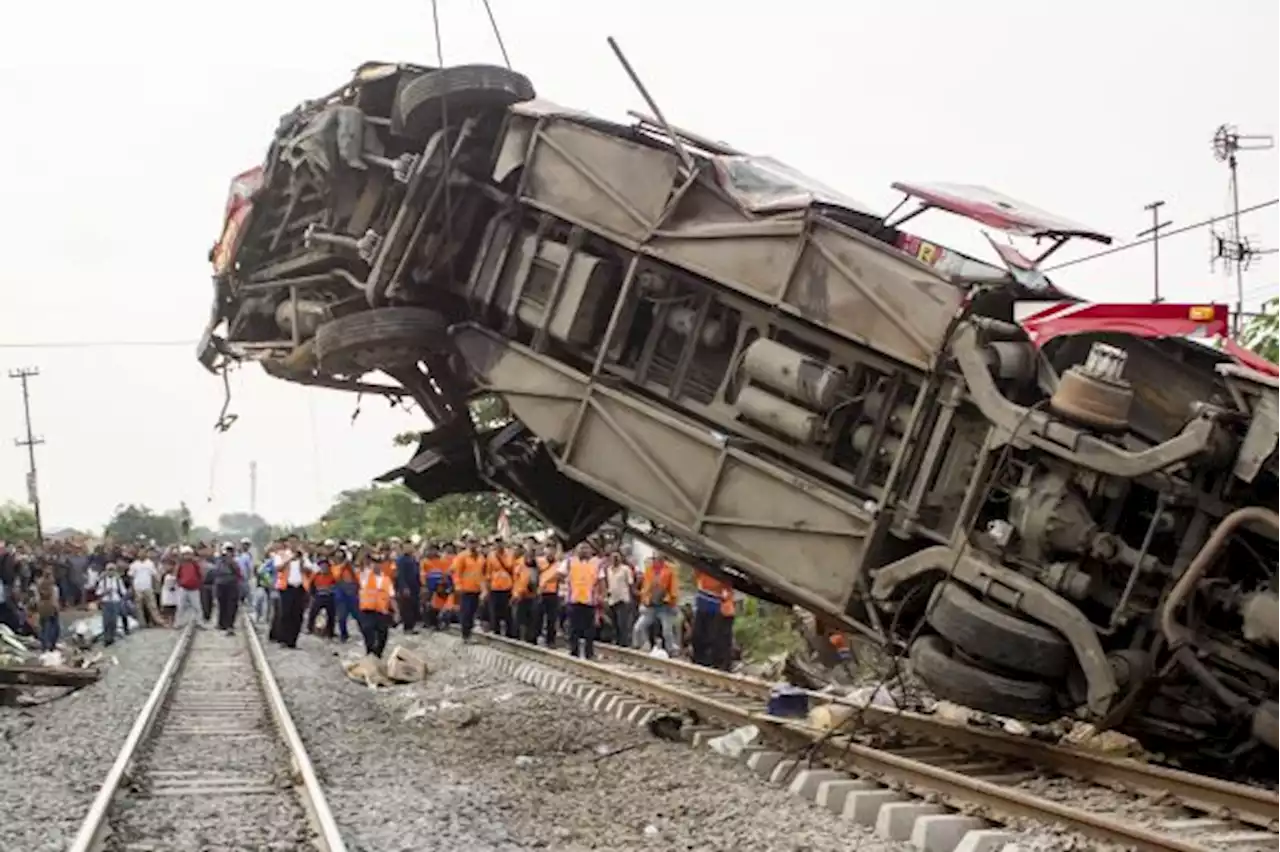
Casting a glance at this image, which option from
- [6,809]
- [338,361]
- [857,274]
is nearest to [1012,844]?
[857,274]

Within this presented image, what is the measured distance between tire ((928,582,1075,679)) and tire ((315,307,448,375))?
440 cm

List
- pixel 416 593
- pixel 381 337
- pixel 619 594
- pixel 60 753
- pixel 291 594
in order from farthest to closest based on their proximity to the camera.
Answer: pixel 416 593, pixel 291 594, pixel 619 594, pixel 60 753, pixel 381 337

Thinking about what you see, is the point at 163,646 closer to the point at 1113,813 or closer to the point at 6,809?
the point at 6,809

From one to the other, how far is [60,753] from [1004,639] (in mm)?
6701

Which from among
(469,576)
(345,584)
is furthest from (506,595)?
(345,584)

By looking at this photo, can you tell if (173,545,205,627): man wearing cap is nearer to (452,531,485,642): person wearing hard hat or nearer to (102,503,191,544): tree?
(452,531,485,642): person wearing hard hat

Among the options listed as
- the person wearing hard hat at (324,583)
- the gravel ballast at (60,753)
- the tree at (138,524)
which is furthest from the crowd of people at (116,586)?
the tree at (138,524)

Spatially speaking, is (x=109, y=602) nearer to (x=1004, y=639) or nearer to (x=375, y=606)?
(x=375, y=606)

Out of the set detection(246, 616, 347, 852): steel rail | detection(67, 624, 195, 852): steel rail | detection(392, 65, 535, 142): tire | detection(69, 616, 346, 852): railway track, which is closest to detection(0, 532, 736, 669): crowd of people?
detection(67, 624, 195, 852): steel rail

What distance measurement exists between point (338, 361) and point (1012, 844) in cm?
620

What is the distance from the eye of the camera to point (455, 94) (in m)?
9.88

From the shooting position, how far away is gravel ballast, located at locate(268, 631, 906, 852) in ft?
22.7

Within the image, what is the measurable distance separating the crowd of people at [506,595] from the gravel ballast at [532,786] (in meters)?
3.27

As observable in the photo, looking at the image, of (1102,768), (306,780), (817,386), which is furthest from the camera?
(817,386)
